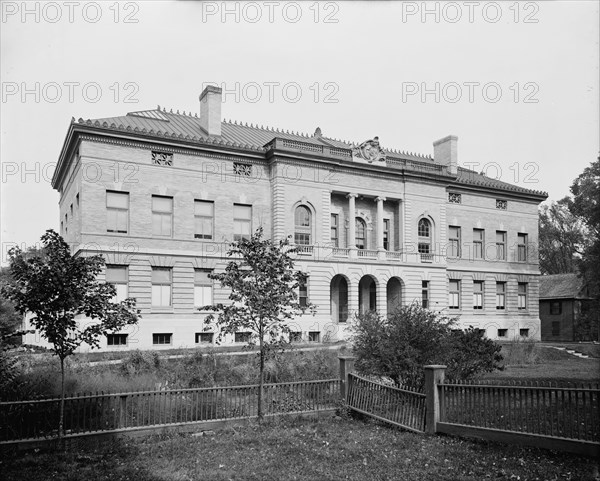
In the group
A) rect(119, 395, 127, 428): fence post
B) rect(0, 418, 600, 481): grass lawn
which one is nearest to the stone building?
rect(0, 418, 600, 481): grass lawn

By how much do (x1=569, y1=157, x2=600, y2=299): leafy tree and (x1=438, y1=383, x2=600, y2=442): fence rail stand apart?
27.3 m

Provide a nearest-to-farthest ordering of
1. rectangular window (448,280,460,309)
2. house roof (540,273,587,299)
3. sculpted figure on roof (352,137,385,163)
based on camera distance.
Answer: sculpted figure on roof (352,137,385,163) → rectangular window (448,280,460,309) → house roof (540,273,587,299)

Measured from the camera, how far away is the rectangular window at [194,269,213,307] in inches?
1319

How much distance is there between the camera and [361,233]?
41031mm

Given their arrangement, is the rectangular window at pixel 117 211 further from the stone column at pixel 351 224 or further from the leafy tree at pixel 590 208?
the leafy tree at pixel 590 208

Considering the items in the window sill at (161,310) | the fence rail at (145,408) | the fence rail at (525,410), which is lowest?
the fence rail at (145,408)

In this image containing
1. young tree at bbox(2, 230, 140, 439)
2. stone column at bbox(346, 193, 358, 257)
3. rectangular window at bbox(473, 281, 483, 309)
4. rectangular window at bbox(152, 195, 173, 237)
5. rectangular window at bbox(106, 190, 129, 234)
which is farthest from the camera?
rectangular window at bbox(473, 281, 483, 309)

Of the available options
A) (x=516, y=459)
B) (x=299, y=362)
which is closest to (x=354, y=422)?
(x=516, y=459)

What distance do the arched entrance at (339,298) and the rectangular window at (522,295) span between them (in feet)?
56.7

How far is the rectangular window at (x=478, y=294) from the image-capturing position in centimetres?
4535

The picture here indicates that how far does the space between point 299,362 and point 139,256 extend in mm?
12853

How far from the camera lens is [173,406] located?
14.6m

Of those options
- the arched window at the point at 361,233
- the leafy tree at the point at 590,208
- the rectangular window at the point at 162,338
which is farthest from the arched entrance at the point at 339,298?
the leafy tree at the point at 590,208

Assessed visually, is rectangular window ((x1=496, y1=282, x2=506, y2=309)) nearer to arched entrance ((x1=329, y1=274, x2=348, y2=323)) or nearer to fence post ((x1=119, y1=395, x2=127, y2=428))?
arched entrance ((x1=329, y1=274, x2=348, y2=323))
